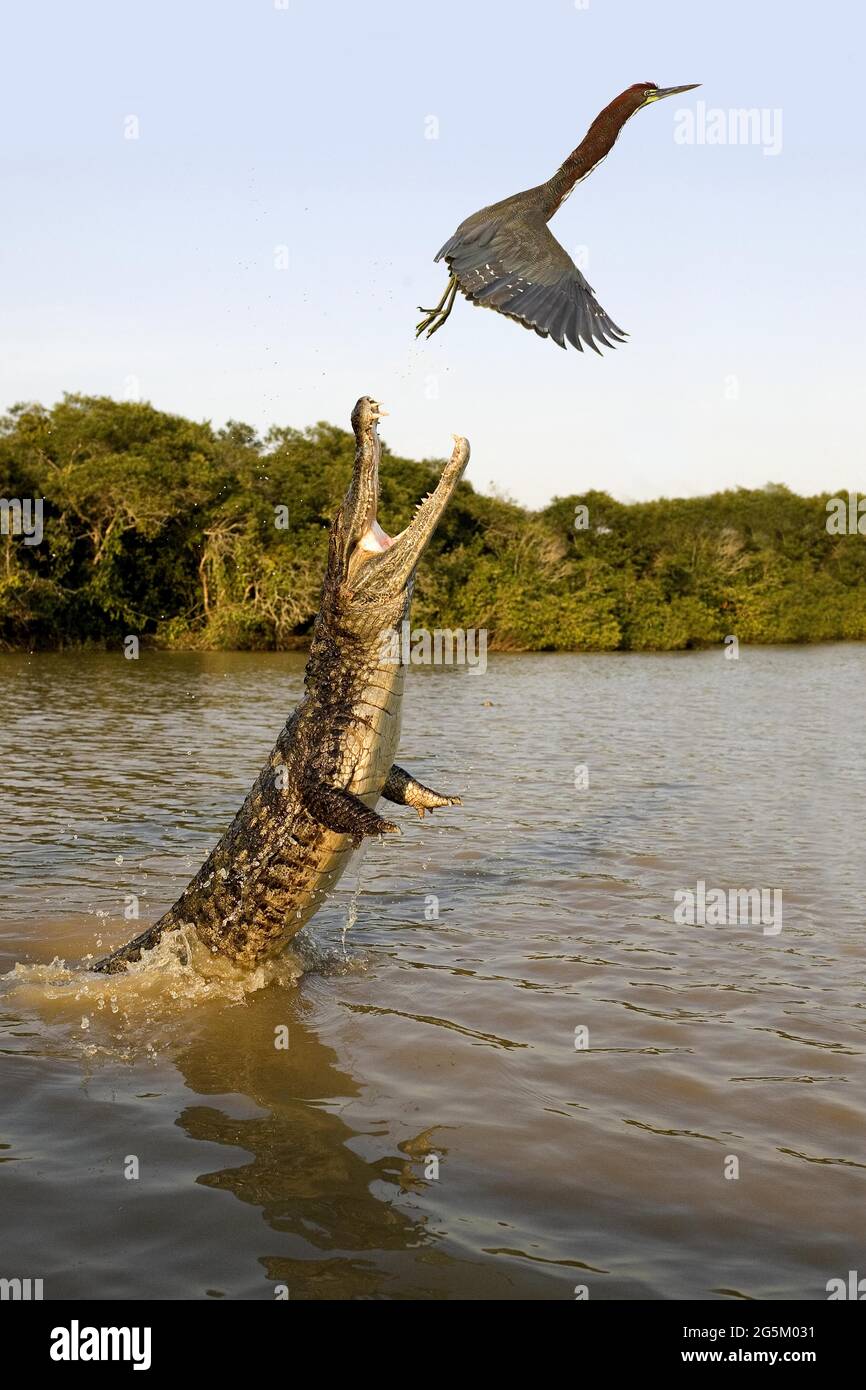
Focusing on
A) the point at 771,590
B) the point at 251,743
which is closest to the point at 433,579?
the point at 771,590

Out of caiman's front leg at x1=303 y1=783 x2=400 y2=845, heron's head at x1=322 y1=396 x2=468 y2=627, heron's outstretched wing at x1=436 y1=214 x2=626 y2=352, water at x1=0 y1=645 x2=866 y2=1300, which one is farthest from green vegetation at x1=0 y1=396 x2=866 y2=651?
heron's outstretched wing at x1=436 y1=214 x2=626 y2=352

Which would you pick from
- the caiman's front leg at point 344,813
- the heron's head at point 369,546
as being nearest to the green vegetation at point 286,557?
the heron's head at point 369,546

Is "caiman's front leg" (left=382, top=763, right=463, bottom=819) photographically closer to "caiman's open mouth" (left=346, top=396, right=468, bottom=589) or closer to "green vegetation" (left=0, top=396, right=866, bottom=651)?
"caiman's open mouth" (left=346, top=396, right=468, bottom=589)

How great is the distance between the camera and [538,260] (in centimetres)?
473

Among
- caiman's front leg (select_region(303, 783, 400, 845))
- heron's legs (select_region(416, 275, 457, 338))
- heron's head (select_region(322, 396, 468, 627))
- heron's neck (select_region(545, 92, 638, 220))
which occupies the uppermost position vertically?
heron's neck (select_region(545, 92, 638, 220))

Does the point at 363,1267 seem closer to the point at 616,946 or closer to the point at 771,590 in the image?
the point at 616,946

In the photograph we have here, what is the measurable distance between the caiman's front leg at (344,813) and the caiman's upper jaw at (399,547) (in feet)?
3.45

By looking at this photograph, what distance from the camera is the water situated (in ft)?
12.3

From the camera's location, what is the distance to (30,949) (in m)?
6.98

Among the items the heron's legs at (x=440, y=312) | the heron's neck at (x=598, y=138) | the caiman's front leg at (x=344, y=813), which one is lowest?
the caiman's front leg at (x=344, y=813)

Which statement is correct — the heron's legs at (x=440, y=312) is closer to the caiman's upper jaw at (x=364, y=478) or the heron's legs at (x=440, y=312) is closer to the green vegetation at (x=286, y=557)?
the caiman's upper jaw at (x=364, y=478)

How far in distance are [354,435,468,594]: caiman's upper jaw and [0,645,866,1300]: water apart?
214cm

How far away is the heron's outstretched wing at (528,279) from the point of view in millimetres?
4551
